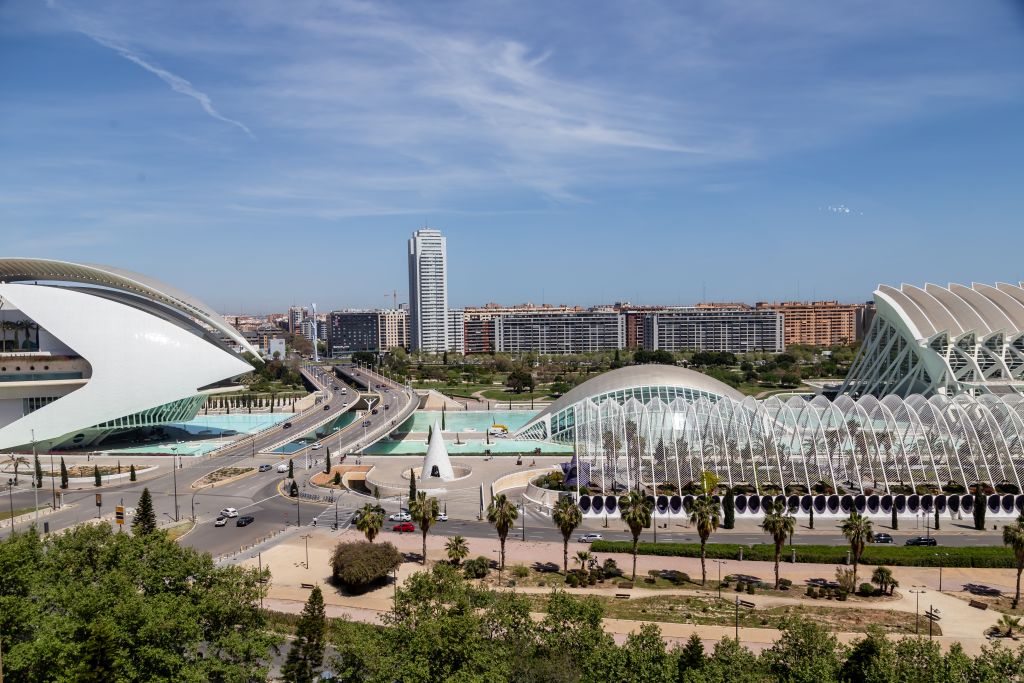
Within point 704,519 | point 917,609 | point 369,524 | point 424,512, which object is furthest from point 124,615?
point 917,609

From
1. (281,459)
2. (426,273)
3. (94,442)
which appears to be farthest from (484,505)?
(426,273)

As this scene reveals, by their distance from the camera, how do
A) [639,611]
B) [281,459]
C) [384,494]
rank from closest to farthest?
[639,611], [384,494], [281,459]

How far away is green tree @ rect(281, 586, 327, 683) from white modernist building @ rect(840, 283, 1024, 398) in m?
54.8

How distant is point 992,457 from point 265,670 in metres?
38.6

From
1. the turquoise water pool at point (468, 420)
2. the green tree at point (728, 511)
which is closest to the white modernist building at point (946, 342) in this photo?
the green tree at point (728, 511)

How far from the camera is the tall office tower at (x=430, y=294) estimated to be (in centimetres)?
19625

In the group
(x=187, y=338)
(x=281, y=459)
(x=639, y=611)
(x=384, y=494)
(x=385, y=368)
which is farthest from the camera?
(x=385, y=368)

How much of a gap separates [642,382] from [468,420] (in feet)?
83.4

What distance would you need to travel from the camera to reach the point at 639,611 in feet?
89.5

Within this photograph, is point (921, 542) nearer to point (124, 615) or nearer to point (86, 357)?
point (124, 615)

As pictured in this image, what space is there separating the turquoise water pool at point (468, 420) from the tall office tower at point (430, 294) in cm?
11317

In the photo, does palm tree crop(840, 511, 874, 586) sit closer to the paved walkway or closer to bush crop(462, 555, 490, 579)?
the paved walkway

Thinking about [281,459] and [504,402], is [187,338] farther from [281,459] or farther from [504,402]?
[504,402]

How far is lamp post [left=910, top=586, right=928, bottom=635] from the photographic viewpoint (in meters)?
25.2
